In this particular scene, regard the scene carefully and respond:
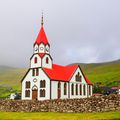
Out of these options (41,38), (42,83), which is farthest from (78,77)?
(41,38)

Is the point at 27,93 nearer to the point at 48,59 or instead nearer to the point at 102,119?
the point at 48,59

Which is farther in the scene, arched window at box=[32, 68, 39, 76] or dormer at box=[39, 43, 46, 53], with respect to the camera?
dormer at box=[39, 43, 46, 53]

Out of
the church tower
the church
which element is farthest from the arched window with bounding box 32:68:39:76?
the church tower

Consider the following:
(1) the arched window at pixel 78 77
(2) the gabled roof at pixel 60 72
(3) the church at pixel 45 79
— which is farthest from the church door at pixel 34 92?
(1) the arched window at pixel 78 77

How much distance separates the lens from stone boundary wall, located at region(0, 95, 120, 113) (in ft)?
145

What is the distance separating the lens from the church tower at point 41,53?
76.6 metres

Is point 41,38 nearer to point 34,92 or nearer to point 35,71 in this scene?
point 35,71

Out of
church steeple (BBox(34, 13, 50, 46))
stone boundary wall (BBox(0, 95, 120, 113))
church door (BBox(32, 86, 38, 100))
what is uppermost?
church steeple (BBox(34, 13, 50, 46))

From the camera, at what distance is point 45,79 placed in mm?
73875

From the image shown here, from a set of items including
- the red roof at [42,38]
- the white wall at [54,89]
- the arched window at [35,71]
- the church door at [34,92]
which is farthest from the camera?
the red roof at [42,38]

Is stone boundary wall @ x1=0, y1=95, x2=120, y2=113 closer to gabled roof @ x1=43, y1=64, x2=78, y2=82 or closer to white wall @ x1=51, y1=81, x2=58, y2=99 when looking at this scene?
white wall @ x1=51, y1=81, x2=58, y2=99

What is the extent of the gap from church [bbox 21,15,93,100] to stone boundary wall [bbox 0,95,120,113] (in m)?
14.9

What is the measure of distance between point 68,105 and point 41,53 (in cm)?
2992

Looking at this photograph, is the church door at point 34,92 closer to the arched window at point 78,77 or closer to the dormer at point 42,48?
the dormer at point 42,48
